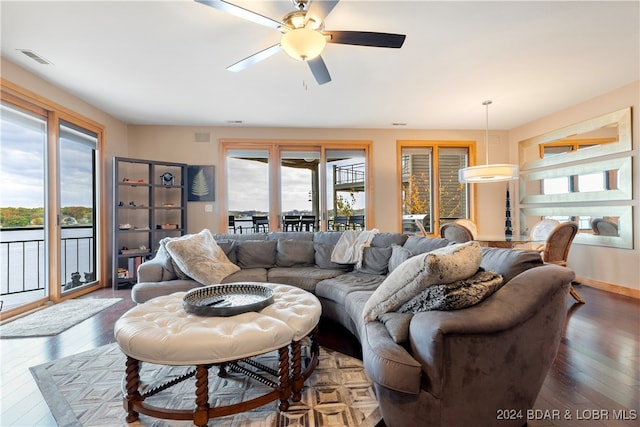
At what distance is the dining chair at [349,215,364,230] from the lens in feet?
17.9

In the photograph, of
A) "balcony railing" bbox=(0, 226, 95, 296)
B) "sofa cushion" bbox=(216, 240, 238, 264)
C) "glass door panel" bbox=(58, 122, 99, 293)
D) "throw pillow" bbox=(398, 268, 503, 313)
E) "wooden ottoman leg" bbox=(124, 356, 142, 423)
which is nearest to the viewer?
"throw pillow" bbox=(398, 268, 503, 313)

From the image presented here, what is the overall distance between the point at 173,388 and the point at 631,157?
18.1 feet

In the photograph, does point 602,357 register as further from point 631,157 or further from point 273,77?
point 273,77

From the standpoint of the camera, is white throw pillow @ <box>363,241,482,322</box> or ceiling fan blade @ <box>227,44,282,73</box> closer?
white throw pillow @ <box>363,241,482,322</box>

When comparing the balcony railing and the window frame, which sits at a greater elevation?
the window frame

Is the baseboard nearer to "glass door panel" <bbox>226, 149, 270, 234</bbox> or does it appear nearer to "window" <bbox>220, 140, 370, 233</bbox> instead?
"window" <bbox>220, 140, 370, 233</bbox>

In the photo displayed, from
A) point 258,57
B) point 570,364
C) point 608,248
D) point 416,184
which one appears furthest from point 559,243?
point 258,57

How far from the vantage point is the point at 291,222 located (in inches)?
208

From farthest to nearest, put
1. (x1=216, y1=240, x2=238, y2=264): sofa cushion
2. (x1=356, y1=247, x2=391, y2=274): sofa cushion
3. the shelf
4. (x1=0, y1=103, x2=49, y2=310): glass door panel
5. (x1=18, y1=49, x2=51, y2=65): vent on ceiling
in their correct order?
the shelf < (x1=216, y1=240, x2=238, y2=264): sofa cushion < (x1=0, y1=103, x2=49, y2=310): glass door panel < (x1=356, y1=247, x2=391, y2=274): sofa cushion < (x1=18, y1=49, x2=51, y2=65): vent on ceiling

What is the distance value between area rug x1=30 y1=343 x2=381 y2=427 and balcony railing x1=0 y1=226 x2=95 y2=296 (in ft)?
8.72

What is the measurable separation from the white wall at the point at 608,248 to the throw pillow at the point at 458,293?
3755mm

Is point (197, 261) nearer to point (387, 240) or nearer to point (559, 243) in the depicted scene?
point (387, 240)

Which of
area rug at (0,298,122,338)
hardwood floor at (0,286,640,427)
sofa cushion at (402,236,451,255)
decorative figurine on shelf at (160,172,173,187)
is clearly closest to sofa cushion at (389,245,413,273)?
sofa cushion at (402,236,451,255)

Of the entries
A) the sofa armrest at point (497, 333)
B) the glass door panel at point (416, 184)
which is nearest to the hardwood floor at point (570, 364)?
the sofa armrest at point (497, 333)
